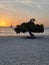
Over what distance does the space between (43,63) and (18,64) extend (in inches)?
46.9

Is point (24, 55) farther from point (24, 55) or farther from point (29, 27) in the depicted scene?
point (29, 27)

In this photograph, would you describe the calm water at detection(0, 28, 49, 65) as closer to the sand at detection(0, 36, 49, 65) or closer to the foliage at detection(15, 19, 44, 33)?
the sand at detection(0, 36, 49, 65)

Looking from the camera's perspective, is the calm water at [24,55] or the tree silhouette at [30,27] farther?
the tree silhouette at [30,27]

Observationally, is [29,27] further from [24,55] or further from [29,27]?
[24,55]

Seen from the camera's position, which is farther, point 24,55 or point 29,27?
point 29,27

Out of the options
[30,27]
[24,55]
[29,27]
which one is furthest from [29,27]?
[24,55]

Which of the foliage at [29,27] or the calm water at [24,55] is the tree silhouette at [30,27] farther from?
the calm water at [24,55]

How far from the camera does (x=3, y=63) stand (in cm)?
1048

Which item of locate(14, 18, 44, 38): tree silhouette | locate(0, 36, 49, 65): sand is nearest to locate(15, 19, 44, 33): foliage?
locate(14, 18, 44, 38): tree silhouette

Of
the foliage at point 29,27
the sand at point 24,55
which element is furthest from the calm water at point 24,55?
the foliage at point 29,27

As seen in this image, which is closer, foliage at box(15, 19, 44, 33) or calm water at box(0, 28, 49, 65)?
calm water at box(0, 28, 49, 65)

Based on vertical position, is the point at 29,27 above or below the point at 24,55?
above

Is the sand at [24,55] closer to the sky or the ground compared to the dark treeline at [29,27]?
closer to the ground

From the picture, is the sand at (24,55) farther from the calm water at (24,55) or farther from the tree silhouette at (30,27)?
the tree silhouette at (30,27)
